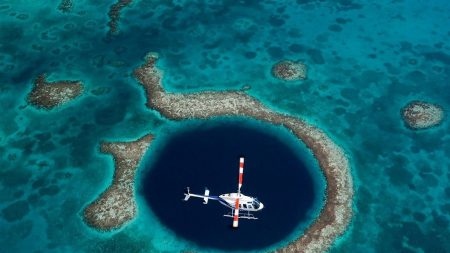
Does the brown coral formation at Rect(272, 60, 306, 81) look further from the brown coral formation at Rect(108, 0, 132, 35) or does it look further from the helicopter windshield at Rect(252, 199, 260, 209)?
the brown coral formation at Rect(108, 0, 132, 35)

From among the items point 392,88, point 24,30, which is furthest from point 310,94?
point 24,30

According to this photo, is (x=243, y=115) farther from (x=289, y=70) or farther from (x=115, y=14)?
(x=115, y=14)

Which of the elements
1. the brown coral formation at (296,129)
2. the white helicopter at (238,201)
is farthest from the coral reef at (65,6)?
the white helicopter at (238,201)

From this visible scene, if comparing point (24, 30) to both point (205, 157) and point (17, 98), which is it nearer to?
point (17, 98)

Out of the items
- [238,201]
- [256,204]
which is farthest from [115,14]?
[256,204]

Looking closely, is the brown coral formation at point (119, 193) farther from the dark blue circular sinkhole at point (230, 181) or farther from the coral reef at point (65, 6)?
the coral reef at point (65, 6)
